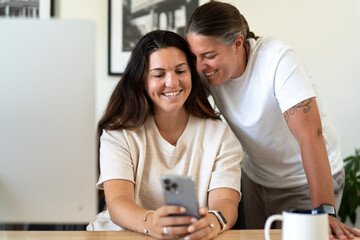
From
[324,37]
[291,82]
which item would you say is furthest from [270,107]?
[324,37]

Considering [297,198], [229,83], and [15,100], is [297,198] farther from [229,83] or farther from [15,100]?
[15,100]

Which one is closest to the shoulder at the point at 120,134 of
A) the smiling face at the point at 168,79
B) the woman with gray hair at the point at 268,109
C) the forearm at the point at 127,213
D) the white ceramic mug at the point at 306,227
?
the smiling face at the point at 168,79

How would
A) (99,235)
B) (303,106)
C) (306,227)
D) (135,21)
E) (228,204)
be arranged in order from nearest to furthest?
(306,227) → (99,235) → (228,204) → (303,106) → (135,21)

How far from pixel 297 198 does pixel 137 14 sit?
1719 mm

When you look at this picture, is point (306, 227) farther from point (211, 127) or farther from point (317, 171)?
point (211, 127)

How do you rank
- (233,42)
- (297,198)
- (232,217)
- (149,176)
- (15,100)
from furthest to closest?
(297,198), (233,42), (149,176), (232,217), (15,100)

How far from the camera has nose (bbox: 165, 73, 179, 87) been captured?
1.50 m

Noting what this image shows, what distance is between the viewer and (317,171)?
1.43m

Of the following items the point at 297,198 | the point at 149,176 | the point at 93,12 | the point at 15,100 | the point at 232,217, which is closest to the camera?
the point at 15,100

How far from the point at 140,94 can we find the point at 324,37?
182 cm

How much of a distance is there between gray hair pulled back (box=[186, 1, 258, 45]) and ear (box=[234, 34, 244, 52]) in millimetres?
17

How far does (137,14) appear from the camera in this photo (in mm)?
2920

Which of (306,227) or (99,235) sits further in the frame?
(99,235)

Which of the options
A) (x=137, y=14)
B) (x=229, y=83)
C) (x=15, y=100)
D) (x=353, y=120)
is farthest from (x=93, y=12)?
(x=15, y=100)
